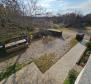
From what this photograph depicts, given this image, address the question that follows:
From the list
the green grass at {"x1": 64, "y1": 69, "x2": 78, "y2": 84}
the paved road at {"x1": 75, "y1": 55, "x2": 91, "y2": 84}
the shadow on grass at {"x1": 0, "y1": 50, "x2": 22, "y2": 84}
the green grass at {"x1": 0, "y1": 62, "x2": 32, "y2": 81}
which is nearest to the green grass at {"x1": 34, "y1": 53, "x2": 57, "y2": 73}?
the green grass at {"x1": 0, "y1": 62, "x2": 32, "y2": 81}

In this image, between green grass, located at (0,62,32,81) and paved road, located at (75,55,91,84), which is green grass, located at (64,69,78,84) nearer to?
paved road, located at (75,55,91,84)

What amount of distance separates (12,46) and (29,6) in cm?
335

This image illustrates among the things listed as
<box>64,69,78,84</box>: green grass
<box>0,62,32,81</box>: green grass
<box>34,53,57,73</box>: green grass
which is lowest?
<box>34,53,57,73</box>: green grass

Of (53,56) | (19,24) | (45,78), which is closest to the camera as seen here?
(45,78)

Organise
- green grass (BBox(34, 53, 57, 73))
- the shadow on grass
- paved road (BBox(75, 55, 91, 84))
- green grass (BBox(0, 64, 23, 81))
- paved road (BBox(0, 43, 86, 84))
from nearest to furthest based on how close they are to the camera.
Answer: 1. paved road (BBox(0, 43, 86, 84))
2. paved road (BBox(75, 55, 91, 84))
3. the shadow on grass
4. green grass (BBox(0, 64, 23, 81))
5. green grass (BBox(34, 53, 57, 73))

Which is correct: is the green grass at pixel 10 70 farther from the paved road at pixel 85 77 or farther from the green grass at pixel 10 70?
the paved road at pixel 85 77

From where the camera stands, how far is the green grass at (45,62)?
7.38m

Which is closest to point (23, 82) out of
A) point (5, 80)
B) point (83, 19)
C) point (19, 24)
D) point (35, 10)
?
point (5, 80)

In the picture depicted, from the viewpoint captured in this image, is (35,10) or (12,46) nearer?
(35,10)

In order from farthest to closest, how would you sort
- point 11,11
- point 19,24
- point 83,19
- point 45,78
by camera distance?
1. point 83,19
2. point 19,24
3. point 11,11
4. point 45,78

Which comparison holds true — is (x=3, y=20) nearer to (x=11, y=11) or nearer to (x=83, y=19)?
(x=11, y=11)

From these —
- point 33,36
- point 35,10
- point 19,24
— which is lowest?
point 33,36

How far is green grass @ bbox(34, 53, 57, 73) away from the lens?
24.2 ft

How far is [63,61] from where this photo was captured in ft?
28.2
